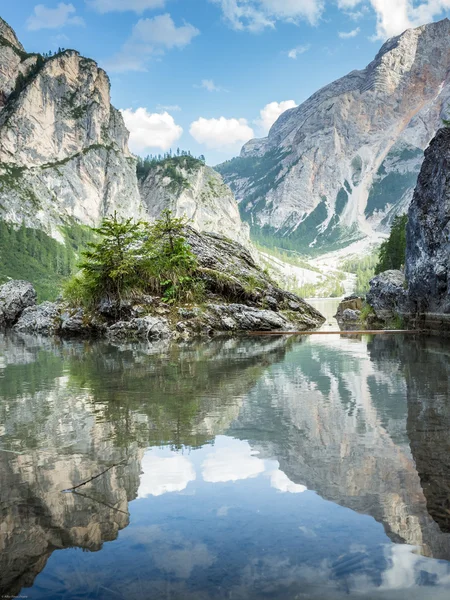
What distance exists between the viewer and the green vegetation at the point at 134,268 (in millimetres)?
31766

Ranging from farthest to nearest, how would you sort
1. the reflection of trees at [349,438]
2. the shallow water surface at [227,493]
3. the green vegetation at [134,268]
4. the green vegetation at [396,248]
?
the green vegetation at [396,248]
the green vegetation at [134,268]
the reflection of trees at [349,438]
the shallow water surface at [227,493]

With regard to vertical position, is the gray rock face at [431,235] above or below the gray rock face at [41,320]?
above

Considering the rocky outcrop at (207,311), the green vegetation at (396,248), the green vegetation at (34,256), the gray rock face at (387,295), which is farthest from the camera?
the green vegetation at (34,256)

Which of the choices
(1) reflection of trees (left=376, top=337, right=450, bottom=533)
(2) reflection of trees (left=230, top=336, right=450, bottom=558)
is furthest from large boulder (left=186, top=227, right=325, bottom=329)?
(2) reflection of trees (left=230, top=336, right=450, bottom=558)

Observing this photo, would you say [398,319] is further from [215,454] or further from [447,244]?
[215,454]

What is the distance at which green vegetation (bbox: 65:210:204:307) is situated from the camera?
31.8m

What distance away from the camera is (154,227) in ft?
114

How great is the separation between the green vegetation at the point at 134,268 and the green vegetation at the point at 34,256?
12590 centimetres

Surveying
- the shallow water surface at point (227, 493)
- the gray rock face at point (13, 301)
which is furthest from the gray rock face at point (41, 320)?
the shallow water surface at point (227, 493)

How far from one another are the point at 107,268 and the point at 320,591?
99.7 ft

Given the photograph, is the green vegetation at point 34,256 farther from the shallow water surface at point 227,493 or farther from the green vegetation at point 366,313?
the shallow water surface at point 227,493

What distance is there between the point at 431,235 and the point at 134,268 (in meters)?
18.3

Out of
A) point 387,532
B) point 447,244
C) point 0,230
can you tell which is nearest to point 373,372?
point 387,532

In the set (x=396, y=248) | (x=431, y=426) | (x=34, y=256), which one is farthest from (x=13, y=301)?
(x=34, y=256)
